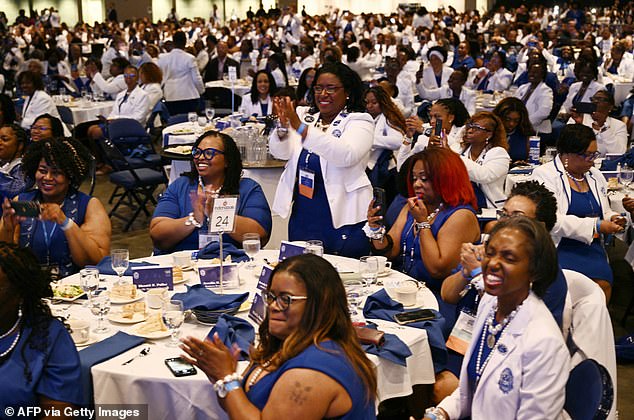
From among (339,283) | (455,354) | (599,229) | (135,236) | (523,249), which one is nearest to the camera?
(339,283)

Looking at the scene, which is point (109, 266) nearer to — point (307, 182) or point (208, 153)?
point (208, 153)

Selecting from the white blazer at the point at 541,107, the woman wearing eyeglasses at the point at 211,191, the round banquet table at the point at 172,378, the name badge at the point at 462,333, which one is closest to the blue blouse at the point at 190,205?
the woman wearing eyeglasses at the point at 211,191

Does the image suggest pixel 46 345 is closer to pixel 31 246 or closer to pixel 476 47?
pixel 31 246

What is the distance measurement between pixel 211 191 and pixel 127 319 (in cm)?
107

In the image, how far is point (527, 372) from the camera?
247 centimetres

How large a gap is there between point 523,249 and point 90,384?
4.82ft

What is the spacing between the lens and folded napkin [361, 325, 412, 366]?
2977 millimetres

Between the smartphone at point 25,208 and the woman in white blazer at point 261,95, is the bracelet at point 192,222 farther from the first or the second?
the woman in white blazer at point 261,95

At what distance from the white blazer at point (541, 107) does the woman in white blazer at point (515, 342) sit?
5.97 m

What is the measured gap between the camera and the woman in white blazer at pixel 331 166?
4270 millimetres

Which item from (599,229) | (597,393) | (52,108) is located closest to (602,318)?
(597,393)

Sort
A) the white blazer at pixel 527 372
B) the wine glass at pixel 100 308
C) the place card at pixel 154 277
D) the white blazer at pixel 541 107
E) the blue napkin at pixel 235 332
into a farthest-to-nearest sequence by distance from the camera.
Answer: the white blazer at pixel 541 107 → the place card at pixel 154 277 → the wine glass at pixel 100 308 → the blue napkin at pixel 235 332 → the white blazer at pixel 527 372

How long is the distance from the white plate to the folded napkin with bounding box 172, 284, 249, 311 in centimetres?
14

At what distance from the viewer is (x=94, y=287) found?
3379 millimetres
